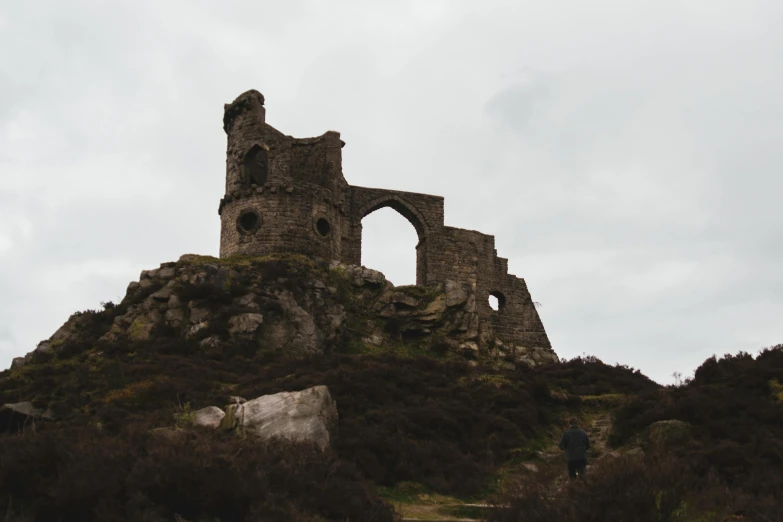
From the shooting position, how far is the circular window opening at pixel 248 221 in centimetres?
3170

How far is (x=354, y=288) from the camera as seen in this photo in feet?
102

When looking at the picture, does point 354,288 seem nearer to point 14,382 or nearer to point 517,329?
point 517,329

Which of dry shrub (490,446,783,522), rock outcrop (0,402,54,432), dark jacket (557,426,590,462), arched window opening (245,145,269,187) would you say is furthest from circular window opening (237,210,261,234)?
dry shrub (490,446,783,522)

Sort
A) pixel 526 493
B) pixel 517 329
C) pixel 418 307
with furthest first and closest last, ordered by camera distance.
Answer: pixel 517 329 < pixel 418 307 < pixel 526 493

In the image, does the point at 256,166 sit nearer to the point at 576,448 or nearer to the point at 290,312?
the point at 290,312

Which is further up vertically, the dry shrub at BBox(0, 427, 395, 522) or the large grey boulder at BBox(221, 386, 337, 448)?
the large grey boulder at BBox(221, 386, 337, 448)

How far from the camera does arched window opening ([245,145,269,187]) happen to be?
3325 cm

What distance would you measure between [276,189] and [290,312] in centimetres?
582

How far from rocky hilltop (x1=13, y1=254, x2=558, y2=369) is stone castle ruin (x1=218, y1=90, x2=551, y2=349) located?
1656mm

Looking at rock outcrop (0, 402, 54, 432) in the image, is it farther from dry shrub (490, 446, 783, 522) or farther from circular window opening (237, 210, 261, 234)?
dry shrub (490, 446, 783, 522)

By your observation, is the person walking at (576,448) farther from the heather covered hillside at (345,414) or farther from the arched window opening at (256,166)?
the arched window opening at (256,166)

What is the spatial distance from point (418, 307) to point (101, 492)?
2121cm

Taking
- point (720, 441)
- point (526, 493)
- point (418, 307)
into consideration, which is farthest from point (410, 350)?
point (526, 493)

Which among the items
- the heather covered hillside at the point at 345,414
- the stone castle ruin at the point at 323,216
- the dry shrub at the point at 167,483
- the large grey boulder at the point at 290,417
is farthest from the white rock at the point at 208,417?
the stone castle ruin at the point at 323,216
